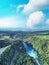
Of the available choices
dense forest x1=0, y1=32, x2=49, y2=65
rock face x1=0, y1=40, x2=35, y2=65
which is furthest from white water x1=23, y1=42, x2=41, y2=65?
rock face x1=0, y1=40, x2=35, y2=65

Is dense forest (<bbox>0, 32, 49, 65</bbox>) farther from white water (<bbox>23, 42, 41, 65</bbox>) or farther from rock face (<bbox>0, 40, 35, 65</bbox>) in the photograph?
white water (<bbox>23, 42, 41, 65</bbox>)

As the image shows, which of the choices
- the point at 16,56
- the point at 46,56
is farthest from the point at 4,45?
the point at 46,56

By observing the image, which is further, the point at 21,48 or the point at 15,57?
the point at 21,48

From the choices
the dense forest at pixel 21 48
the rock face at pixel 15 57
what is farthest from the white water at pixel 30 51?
the rock face at pixel 15 57

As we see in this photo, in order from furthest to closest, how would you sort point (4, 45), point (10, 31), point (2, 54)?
point (10, 31)
point (4, 45)
point (2, 54)

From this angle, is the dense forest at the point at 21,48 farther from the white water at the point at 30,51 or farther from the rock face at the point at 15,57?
the white water at the point at 30,51

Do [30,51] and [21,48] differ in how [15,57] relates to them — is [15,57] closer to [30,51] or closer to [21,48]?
[21,48]

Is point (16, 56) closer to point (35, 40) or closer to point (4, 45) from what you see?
point (4, 45)

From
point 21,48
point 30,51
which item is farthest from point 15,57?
point 30,51
